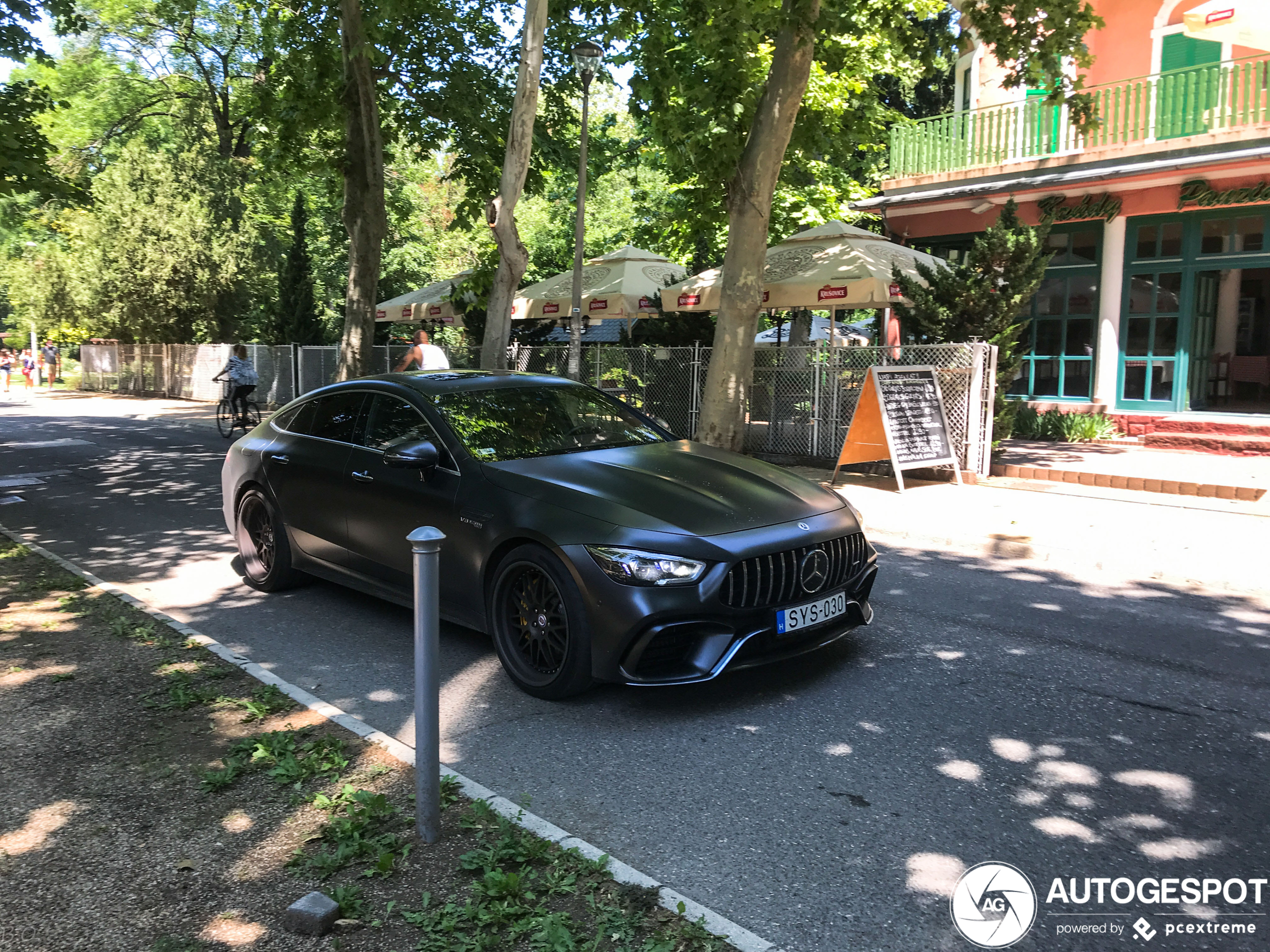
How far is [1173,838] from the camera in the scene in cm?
354

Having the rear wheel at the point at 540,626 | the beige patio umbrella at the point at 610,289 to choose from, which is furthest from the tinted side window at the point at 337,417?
the beige patio umbrella at the point at 610,289

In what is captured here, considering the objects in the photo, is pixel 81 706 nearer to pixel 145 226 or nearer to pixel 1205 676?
pixel 1205 676

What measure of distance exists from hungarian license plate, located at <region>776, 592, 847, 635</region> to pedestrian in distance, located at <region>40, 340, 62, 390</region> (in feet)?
160

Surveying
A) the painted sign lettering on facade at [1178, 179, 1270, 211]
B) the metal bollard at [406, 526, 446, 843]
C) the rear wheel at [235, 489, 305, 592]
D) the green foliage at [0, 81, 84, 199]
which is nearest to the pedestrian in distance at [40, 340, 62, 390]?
the green foliage at [0, 81, 84, 199]

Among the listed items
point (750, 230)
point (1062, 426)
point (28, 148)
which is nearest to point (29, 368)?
point (28, 148)

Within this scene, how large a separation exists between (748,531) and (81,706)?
3283mm

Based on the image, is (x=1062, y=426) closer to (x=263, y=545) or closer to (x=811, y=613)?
(x=811, y=613)

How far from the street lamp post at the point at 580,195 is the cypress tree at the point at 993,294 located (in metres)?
5.20

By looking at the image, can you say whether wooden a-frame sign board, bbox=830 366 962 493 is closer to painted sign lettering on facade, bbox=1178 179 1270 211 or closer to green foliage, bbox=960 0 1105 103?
green foliage, bbox=960 0 1105 103

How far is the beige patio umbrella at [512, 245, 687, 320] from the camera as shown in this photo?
18.5 meters

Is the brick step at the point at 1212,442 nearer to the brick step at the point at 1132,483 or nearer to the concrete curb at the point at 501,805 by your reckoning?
the brick step at the point at 1132,483

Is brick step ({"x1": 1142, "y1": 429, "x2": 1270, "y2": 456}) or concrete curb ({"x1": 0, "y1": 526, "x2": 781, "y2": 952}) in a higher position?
brick step ({"x1": 1142, "y1": 429, "x2": 1270, "y2": 456})

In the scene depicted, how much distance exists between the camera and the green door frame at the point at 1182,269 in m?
15.5

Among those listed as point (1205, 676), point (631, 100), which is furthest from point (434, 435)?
point (631, 100)
